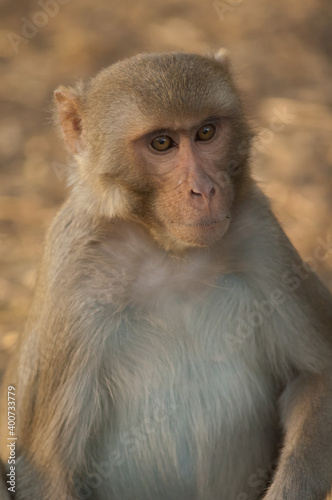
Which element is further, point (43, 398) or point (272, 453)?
point (272, 453)

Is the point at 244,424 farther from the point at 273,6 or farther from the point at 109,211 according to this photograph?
the point at 273,6

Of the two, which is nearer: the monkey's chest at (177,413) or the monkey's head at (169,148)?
the monkey's head at (169,148)

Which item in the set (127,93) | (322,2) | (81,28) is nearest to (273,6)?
(322,2)

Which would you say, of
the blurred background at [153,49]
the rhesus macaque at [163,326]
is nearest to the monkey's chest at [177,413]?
the rhesus macaque at [163,326]

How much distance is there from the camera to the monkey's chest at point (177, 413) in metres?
4.88

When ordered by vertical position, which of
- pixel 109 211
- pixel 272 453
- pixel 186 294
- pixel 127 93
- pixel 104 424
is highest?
pixel 127 93

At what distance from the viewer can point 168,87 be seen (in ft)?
14.7

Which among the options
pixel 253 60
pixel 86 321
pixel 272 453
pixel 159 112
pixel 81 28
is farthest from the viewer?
pixel 81 28

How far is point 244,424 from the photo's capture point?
5059 mm

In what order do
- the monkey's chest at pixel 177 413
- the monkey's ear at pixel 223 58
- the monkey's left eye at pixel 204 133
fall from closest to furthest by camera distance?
the monkey's left eye at pixel 204 133 → the monkey's chest at pixel 177 413 → the monkey's ear at pixel 223 58

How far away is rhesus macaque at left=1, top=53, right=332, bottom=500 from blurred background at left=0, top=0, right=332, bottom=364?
2962 millimetres

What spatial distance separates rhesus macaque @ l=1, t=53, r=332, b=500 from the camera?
4570 millimetres

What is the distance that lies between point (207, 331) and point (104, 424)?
2.54ft

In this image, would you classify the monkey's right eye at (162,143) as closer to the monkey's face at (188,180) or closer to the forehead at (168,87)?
the monkey's face at (188,180)
